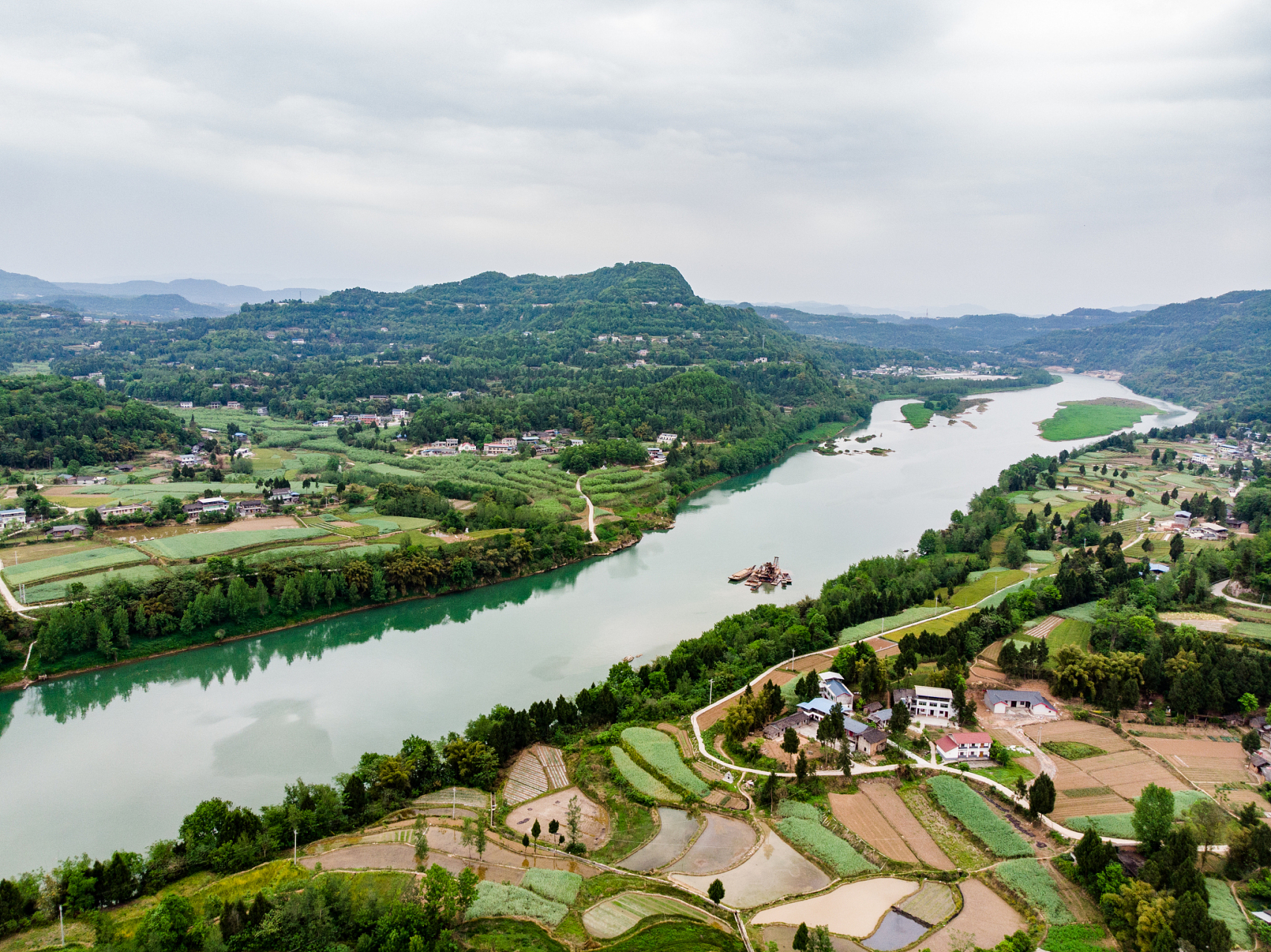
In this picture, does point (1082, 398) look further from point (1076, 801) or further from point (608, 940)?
point (608, 940)

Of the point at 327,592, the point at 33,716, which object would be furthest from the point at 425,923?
the point at 327,592

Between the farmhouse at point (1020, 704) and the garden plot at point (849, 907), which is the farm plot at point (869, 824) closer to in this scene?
the garden plot at point (849, 907)

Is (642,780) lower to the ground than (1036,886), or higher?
lower

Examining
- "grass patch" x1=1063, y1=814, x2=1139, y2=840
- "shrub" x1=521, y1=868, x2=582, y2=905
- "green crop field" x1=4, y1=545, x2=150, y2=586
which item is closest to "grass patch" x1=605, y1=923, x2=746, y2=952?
"shrub" x1=521, y1=868, x2=582, y2=905

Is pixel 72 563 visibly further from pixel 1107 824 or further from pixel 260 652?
pixel 1107 824

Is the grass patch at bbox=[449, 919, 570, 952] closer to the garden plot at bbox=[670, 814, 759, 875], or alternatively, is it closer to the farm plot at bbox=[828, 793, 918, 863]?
the garden plot at bbox=[670, 814, 759, 875]

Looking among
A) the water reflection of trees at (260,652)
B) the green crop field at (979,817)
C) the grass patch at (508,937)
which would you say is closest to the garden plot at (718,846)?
the grass patch at (508,937)

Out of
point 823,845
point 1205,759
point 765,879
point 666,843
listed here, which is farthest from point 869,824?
point 1205,759
